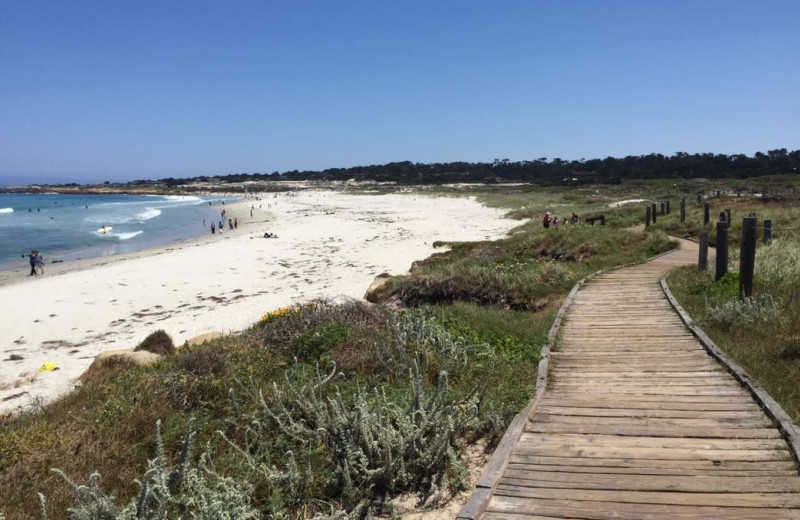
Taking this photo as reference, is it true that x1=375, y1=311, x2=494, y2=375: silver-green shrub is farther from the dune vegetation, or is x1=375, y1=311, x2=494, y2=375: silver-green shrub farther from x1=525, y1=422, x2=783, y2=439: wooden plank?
x1=525, y1=422, x2=783, y2=439: wooden plank

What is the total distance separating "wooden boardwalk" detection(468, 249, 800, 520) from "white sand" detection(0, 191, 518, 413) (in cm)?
769

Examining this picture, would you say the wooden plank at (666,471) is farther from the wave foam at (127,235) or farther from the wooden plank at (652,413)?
the wave foam at (127,235)

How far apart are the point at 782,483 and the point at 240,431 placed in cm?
440

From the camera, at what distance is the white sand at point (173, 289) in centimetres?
1330

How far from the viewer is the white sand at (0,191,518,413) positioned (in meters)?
13.3

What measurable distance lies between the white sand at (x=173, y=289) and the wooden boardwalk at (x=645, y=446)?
25.2 feet

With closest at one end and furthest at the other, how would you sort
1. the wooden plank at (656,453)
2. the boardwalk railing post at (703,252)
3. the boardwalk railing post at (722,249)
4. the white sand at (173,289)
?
the wooden plank at (656,453) < the boardwalk railing post at (722,249) < the boardwalk railing post at (703,252) < the white sand at (173,289)

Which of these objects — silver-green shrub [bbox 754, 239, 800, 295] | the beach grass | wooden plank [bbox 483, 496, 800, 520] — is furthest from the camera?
silver-green shrub [bbox 754, 239, 800, 295]

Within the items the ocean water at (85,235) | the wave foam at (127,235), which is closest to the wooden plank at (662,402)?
the ocean water at (85,235)

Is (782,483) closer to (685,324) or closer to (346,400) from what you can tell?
(346,400)

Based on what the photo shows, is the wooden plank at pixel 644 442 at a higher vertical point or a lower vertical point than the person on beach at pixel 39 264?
higher

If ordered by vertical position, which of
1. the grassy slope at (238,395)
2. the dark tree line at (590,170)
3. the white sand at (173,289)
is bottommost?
the white sand at (173,289)

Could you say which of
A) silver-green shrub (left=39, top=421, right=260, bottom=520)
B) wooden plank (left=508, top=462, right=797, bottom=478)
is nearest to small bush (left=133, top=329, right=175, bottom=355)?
silver-green shrub (left=39, top=421, right=260, bottom=520)

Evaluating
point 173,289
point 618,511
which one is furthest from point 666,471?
point 173,289
